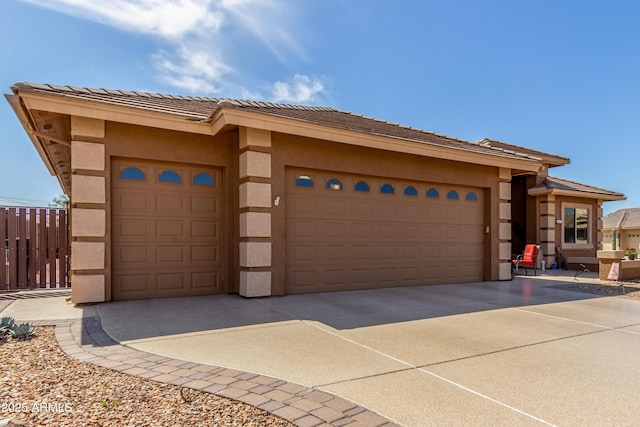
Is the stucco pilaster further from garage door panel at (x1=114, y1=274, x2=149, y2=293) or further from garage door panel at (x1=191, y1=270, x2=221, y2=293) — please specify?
garage door panel at (x1=114, y1=274, x2=149, y2=293)

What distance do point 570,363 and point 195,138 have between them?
7148 mm

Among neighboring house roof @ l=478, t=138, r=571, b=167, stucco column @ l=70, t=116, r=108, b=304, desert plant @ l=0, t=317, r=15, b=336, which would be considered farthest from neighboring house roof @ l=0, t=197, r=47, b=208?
neighboring house roof @ l=478, t=138, r=571, b=167

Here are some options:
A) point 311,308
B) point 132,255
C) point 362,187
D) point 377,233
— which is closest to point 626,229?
point 377,233

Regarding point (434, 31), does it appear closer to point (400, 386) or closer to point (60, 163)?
point (400, 386)

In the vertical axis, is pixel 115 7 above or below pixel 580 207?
above

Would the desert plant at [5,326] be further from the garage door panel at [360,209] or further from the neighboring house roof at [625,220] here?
the neighboring house roof at [625,220]

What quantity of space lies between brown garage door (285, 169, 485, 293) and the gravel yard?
15.8 ft

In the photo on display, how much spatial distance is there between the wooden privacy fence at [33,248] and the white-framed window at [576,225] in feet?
58.4

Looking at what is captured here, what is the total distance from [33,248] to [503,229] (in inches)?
473

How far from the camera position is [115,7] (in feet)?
24.5

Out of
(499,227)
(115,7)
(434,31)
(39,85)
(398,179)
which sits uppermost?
(434,31)

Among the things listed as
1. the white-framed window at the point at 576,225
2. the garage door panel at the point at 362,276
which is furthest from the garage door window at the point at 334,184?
the white-framed window at the point at 576,225

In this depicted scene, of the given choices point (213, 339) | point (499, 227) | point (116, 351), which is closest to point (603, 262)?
point (499, 227)

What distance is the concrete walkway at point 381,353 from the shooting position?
2912 mm
